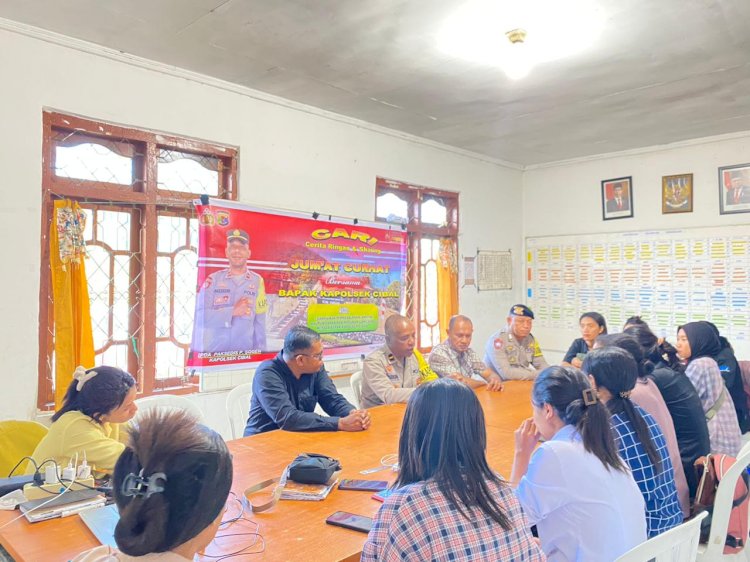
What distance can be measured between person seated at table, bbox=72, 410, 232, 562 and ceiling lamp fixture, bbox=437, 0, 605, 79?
235cm

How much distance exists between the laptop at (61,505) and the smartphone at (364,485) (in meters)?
0.76

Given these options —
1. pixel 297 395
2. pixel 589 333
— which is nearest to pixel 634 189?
pixel 589 333

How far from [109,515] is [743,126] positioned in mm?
5221

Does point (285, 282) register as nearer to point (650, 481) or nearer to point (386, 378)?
point (386, 378)

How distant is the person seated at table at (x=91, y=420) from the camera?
200 centimetres

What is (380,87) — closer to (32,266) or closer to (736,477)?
(32,266)

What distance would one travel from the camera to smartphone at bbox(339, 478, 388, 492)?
6.31 feet

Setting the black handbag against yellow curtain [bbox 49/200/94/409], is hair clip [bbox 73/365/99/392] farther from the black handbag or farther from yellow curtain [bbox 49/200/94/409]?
yellow curtain [bbox 49/200/94/409]

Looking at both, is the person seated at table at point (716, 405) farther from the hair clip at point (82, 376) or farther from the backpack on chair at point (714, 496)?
the hair clip at point (82, 376)

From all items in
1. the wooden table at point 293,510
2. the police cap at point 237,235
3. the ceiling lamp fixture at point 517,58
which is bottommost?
the wooden table at point 293,510

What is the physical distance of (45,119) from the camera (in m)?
2.98

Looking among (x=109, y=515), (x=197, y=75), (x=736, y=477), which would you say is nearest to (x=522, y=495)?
(x=736, y=477)

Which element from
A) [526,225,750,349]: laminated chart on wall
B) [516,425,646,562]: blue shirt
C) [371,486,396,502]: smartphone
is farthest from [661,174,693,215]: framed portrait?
[371,486,396,502]: smartphone

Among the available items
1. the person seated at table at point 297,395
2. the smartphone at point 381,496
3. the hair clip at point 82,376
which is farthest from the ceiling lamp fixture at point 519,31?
the hair clip at point 82,376
